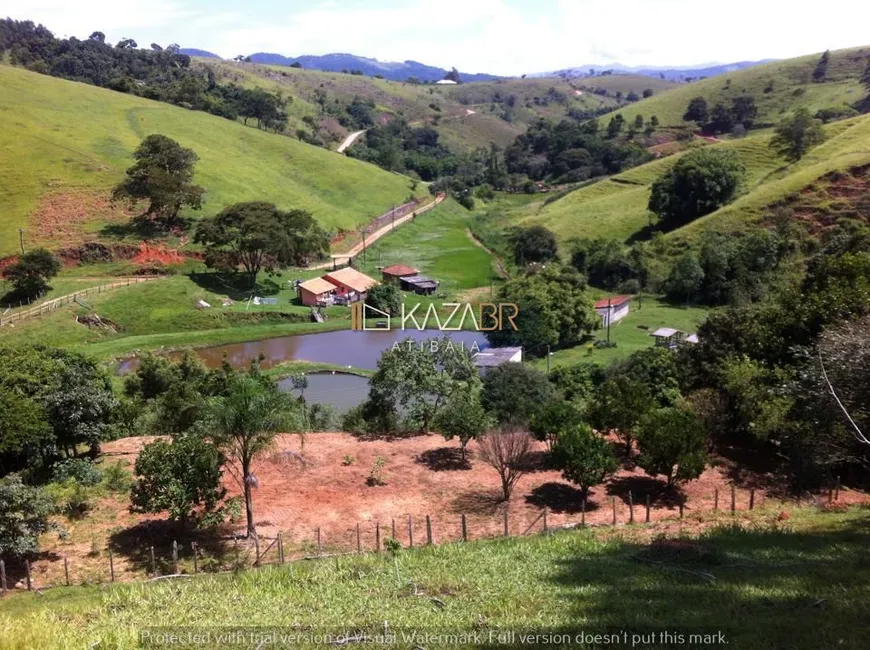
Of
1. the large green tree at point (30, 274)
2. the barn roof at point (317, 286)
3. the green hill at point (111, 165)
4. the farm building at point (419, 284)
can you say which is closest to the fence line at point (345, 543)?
the barn roof at point (317, 286)

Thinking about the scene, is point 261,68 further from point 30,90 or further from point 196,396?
point 196,396

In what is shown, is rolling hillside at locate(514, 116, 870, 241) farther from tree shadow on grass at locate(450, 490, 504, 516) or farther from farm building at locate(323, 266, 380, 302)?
tree shadow on grass at locate(450, 490, 504, 516)

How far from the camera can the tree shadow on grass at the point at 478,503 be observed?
1909 centimetres

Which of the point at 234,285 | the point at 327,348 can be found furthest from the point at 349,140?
the point at 327,348

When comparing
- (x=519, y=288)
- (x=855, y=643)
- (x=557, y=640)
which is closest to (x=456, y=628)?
(x=557, y=640)

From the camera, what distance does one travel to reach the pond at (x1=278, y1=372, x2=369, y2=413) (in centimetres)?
3535

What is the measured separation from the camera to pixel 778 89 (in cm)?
11994

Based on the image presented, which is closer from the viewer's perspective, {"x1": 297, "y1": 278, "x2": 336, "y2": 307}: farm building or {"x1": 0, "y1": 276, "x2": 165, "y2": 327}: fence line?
{"x1": 0, "y1": 276, "x2": 165, "y2": 327}: fence line

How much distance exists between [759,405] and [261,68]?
180898mm

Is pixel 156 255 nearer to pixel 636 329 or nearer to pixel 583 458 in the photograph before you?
pixel 636 329

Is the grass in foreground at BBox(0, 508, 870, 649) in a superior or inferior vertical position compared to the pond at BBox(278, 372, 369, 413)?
superior

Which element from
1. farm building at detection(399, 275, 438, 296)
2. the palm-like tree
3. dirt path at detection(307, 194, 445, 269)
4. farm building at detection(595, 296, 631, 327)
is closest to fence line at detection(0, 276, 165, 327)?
dirt path at detection(307, 194, 445, 269)

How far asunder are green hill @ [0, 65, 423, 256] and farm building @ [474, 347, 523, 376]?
35.4 m

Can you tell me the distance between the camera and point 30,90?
7856 centimetres
